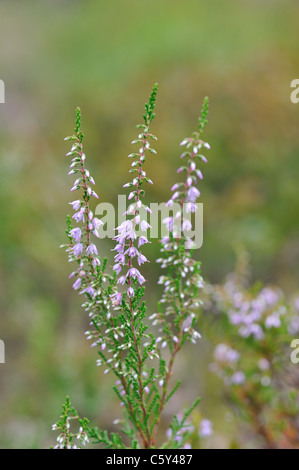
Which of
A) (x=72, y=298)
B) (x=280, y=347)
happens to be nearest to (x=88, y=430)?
(x=280, y=347)

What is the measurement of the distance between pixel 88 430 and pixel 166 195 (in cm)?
406

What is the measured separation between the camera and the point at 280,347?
312 cm

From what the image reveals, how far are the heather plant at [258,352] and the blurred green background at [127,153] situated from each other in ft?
1.04

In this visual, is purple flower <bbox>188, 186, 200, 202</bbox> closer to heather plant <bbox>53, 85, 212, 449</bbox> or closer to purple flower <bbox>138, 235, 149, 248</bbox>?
heather plant <bbox>53, 85, 212, 449</bbox>

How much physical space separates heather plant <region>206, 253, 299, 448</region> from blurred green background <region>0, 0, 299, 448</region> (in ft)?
1.04

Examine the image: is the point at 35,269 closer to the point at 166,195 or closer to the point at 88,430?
the point at 166,195

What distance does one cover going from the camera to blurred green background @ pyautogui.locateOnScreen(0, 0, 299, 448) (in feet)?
14.7

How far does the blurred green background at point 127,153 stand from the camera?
449 cm
